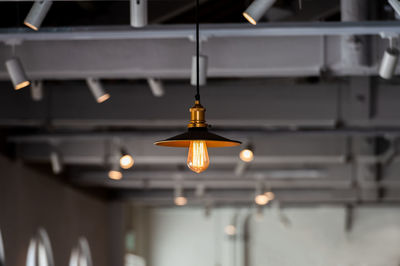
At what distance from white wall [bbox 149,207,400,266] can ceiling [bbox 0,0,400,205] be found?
286 inches

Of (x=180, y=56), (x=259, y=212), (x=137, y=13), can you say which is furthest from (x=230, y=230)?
(x=137, y=13)

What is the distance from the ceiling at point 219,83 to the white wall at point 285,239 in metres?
7.27

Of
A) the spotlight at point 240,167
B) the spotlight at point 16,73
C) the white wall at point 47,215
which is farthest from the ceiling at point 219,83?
the spotlight at point 240,167

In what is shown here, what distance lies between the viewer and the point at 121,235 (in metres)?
16.4

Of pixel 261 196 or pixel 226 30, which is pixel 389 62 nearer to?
pixel 226 30

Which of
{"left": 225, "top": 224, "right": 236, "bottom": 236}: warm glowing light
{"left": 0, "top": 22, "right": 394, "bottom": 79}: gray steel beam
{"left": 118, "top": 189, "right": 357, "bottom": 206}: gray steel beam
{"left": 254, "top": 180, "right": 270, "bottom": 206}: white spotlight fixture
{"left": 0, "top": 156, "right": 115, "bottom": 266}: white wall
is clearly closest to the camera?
{"left": 0, "top": 22, "right": 394, "bottom": 79}: gray steel beam

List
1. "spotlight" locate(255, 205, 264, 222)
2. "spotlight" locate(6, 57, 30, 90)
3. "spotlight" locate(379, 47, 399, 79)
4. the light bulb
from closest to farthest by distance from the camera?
the light bulb, "spotlight" locate(379, 47, 399, 79), "spotlight" locate(6, 57, 30, 90), "spotlight" locate(255, 205, 264, 222)

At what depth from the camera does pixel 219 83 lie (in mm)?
7906

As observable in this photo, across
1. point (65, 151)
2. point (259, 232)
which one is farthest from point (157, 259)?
point (65, 151)

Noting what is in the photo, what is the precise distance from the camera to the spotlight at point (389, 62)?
486 cm

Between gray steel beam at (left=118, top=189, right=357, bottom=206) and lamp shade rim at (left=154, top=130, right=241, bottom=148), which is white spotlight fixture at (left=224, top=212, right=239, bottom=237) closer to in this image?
gray steel beam at (left=118, top=189, right=357, bottom=206)

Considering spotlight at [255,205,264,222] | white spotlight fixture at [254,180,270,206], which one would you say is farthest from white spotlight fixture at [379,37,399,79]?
spotlight at [255,205,264,222]

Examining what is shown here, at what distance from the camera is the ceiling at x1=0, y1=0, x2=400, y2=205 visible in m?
5.35

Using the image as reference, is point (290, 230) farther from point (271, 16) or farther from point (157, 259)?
point (271, 16)
